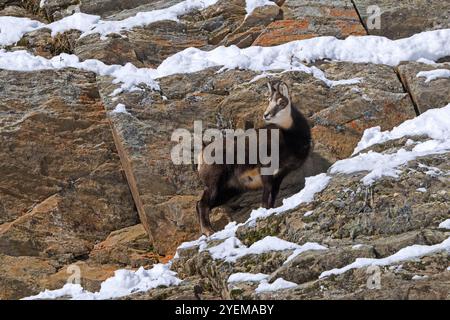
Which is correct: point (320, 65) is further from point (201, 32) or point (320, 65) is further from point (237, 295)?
point (237, 295)

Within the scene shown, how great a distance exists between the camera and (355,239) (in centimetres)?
1058

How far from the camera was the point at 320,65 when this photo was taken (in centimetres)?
1579

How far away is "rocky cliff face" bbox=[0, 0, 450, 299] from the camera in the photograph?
10.7 m

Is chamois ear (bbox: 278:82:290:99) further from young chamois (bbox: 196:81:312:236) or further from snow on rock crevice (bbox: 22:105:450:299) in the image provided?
snow on rock crevice (bbox: 22:105:450:299)

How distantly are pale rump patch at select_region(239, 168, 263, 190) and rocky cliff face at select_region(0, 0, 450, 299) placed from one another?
337 millimetres

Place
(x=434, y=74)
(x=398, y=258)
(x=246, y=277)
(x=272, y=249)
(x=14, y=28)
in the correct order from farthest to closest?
(x=14, y=28) → (x=434, y=74) → (x=272, y=249) → (x=246, y=277) → (x=398, y=258)

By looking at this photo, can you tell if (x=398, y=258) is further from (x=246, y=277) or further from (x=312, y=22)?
(x=312, y=22)

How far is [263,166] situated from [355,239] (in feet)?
9.69

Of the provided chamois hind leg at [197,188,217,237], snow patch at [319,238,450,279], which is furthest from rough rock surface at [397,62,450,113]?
snow patch at [319,238,450,279]

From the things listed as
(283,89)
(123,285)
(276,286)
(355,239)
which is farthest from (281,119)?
(276,286)

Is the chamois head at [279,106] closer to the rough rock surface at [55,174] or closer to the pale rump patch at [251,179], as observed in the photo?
the pale rump patch at [251,179]

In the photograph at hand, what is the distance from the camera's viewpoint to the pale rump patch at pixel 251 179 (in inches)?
523

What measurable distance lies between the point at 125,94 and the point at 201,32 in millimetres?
3330

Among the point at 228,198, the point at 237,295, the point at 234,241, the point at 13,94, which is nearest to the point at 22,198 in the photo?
the point at 13,94
